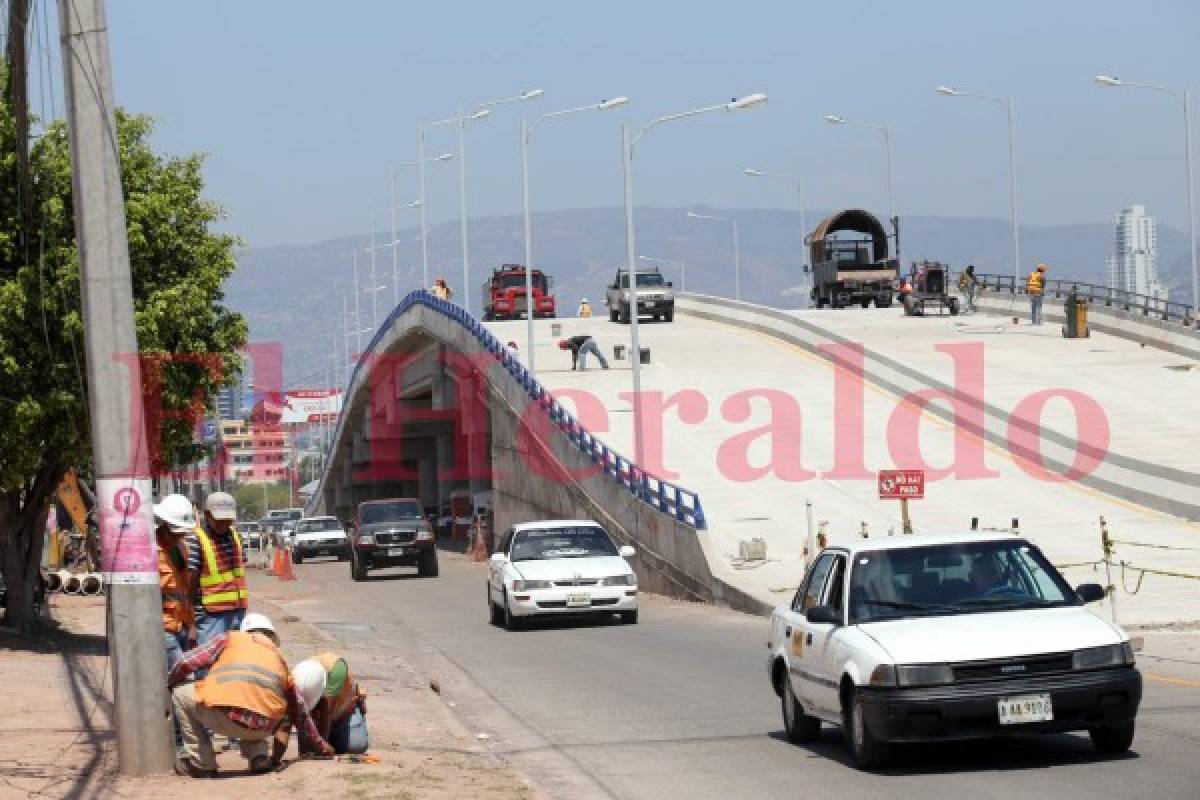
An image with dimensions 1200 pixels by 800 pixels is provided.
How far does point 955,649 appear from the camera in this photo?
510 inches

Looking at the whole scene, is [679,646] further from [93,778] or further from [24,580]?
[93,778]

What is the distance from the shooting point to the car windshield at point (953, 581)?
13.8 meters

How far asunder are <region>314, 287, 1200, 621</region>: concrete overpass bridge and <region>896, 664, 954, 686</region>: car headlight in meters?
12.6

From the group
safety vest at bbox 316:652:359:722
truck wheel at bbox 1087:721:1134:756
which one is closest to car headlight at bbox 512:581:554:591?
safety vest at bbox 316:652:359:722

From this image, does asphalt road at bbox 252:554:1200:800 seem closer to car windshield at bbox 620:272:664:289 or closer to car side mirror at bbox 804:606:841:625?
car side mirror at bbox 804:606:841:625

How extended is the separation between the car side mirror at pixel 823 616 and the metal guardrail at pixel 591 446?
21.4 m

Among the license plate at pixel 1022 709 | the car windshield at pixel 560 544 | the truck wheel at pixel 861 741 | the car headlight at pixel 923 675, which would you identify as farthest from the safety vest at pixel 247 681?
the car windshield at pixel 560 544

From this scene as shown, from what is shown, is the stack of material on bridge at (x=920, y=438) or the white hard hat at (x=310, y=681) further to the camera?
the stack of material on bridge at (x=920, y=438)

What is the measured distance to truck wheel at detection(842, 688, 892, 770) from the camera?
1321cm

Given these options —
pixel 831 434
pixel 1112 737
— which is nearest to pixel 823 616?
pixel 1112 737

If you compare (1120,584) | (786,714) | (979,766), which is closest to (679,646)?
(1120,584)

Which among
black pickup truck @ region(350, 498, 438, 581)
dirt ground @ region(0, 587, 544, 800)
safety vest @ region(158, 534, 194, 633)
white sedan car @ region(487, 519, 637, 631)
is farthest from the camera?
black pickup truck @ region(350, 498, 438, 581)

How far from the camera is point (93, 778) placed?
12.9 meters

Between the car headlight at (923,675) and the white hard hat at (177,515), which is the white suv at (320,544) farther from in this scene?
the car headlight at (923,675)
